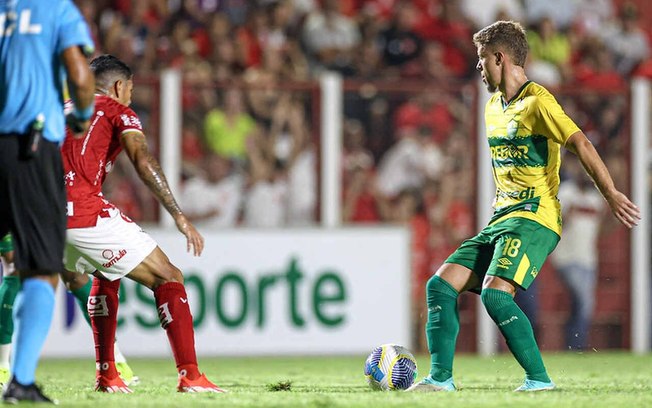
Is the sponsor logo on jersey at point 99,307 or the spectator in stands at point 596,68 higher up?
the spectator in stands at point 596,68

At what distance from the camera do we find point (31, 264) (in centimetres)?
644

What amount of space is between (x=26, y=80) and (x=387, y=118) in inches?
311

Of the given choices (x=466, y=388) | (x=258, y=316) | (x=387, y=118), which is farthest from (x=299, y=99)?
(x=466, y=388)

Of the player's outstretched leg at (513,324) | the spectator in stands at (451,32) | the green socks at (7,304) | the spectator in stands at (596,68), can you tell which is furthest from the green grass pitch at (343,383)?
the spectator in stands at (451,32)

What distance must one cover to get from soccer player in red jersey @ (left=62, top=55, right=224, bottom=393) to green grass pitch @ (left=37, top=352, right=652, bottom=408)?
0.31 metres

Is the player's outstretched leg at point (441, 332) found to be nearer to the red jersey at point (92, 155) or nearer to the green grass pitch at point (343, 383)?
the green grass pitch at point (343, 383)

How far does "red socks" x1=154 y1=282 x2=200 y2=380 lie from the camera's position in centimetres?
759

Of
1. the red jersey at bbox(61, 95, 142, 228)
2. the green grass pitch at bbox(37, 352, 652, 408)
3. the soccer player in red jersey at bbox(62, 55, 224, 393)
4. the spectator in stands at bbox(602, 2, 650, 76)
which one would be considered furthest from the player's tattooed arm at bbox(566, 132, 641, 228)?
the spectator in stands at bbox(602, 2, 650, 76)

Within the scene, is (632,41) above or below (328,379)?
above

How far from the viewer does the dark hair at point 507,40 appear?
782cm

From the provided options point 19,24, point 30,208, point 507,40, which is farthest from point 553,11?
point 30,208

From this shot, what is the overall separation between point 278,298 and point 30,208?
7.04 meters

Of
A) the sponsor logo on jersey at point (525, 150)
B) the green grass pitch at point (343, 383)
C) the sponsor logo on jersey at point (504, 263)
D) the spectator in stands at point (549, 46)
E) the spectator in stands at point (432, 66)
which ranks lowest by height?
the green grass pitch at point (343, 383)

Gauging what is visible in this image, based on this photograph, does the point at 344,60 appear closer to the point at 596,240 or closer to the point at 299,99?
the point at 299,99
